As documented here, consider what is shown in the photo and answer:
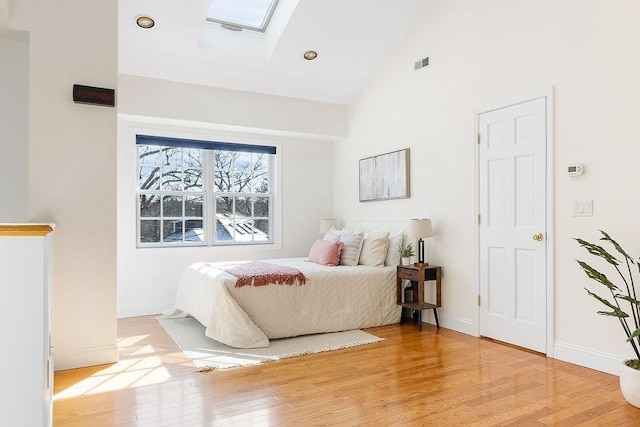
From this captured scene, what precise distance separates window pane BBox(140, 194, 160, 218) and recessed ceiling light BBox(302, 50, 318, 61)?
2.42 metres

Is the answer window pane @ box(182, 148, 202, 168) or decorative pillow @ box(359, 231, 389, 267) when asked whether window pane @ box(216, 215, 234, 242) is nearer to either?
Result: window pane @ box(182, 148, 202, 168)

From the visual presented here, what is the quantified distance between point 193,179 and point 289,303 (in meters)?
2.42

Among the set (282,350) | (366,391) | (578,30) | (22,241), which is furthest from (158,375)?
(578,30)

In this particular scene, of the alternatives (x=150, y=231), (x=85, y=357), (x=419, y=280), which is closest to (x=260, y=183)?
(x=150, y=231)

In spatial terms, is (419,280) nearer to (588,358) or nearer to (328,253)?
(328,253)

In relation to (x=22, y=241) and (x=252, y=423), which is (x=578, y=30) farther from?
(x=22, y=241)

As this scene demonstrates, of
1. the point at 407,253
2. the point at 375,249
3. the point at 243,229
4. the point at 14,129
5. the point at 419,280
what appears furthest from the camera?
the point at 243,229

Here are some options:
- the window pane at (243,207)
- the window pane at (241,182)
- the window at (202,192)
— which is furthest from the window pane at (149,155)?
the window pane at (243,207)

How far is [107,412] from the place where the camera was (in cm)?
253

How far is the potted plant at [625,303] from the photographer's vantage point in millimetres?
2619

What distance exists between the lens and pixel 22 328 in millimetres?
1844

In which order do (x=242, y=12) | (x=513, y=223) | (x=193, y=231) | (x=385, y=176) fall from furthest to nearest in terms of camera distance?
(x=193, y=231)
(x=385, y=176)
(x=242, y=12)
(x=513, y=223)

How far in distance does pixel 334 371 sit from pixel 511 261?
180cm

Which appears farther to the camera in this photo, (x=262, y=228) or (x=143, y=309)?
(x=262, y=228)
